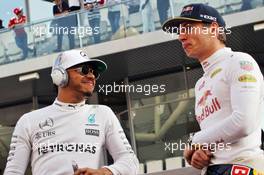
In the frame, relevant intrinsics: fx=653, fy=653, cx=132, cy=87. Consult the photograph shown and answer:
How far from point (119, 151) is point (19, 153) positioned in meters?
0.66

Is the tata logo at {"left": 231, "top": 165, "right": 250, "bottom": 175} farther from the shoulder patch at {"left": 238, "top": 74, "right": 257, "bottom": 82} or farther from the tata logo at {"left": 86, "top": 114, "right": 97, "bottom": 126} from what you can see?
the tata logo at {"left": 86, "top": 114, "right": 97, "bottom": 126}

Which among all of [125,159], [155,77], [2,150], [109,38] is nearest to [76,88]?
[125,159]

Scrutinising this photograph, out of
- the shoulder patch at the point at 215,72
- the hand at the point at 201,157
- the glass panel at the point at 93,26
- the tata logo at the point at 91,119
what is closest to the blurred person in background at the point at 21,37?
the glass panel at the point at 93,26

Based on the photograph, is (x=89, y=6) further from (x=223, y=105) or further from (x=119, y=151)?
(x=223, y=105)

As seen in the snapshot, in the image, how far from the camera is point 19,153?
4297mm

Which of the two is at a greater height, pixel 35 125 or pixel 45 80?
pixel 35 125

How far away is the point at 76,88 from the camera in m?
A: 4.45

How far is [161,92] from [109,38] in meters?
2.15

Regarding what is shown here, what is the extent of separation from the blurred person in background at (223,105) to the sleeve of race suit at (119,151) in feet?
1.76

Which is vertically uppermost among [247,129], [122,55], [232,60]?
[232,60]

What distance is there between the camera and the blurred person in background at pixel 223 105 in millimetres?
3523

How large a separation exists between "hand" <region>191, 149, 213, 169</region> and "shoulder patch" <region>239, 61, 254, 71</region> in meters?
0.51

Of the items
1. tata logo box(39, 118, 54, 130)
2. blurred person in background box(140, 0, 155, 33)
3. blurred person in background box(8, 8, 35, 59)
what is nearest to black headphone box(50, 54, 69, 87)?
tata logo box(39, 118, 54, 130)

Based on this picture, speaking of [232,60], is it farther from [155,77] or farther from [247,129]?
[155,77]
